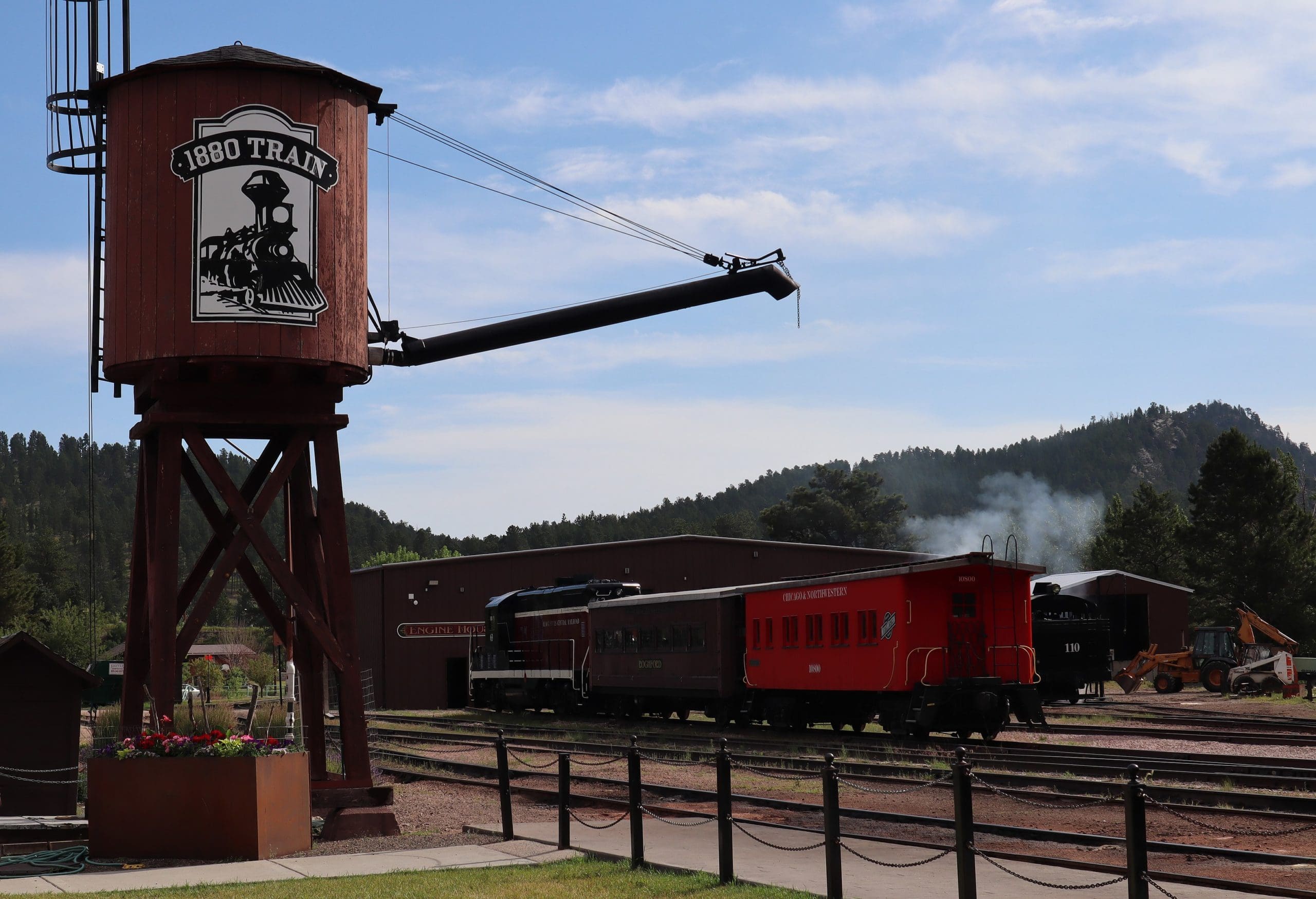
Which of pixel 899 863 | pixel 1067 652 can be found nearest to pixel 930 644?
pixel 1067 652

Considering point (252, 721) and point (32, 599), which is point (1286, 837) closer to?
point (252, 721)

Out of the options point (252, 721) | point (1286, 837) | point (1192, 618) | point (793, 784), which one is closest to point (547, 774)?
point (793, 784)

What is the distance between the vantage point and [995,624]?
24.3 meters

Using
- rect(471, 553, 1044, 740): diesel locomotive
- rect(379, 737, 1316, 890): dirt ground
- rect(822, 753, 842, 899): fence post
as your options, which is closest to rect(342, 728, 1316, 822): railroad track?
rect(379, 737, 1316, 890): dirt ground

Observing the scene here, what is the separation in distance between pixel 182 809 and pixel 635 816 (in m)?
4.61

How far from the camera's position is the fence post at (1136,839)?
8680 millimetres

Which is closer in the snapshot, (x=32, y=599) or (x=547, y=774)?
(x=547, y=774)

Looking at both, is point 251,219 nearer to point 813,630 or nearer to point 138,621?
point 138,621

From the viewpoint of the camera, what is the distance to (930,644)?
23547mm

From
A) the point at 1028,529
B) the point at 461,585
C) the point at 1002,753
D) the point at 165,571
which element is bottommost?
the point at 1002,753

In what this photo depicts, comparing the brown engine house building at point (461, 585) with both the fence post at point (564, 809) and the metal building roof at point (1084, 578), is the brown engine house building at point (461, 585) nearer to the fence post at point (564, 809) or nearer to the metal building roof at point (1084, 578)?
the metal building roof at point (1084, 578)

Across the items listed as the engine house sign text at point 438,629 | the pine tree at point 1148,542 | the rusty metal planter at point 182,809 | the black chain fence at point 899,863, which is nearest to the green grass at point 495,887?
the black chain fence at point 899,863

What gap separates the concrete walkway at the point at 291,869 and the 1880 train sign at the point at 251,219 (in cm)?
608

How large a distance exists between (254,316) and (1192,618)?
6773 centimetres
